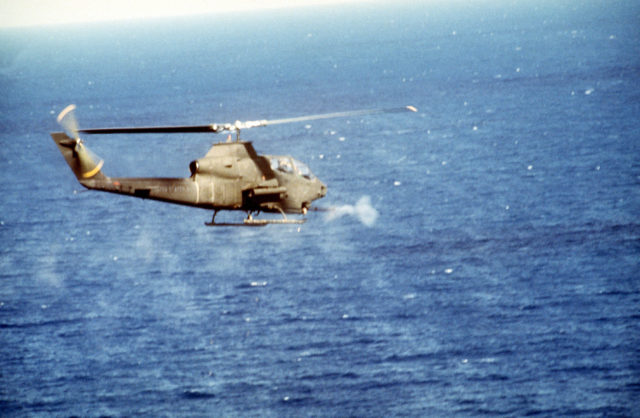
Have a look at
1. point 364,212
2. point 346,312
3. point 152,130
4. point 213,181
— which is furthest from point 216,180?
point 364,212

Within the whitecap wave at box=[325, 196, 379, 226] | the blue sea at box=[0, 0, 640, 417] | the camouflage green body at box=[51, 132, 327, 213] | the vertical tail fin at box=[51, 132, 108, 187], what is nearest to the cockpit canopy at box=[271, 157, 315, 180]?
the camouflage green body at box=[51, 132, 327, 213]

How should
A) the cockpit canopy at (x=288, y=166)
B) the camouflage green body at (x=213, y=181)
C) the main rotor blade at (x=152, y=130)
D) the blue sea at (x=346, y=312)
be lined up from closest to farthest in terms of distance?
the main rotor blade at (x=152, y=130), the camouflage green body at (x=213, y=181), the cockpit canopy at (x=288, y=166), the blue sea at (x=346, y=312)

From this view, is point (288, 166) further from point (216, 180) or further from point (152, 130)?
point (152, 130)

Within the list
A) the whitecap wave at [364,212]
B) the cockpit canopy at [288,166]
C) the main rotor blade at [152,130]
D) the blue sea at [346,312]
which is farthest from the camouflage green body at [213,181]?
the whitecap wave at [364,212]

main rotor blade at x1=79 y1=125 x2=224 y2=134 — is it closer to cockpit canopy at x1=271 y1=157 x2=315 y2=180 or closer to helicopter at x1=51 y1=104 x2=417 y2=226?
helicopter at x1=51 y1=104 x2=417 y2=226

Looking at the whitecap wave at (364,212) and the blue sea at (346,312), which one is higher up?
the whitecap wave at (364,212)

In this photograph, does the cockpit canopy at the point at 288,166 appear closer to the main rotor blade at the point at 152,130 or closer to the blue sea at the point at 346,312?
the main rotor blade at the point at 152,130
